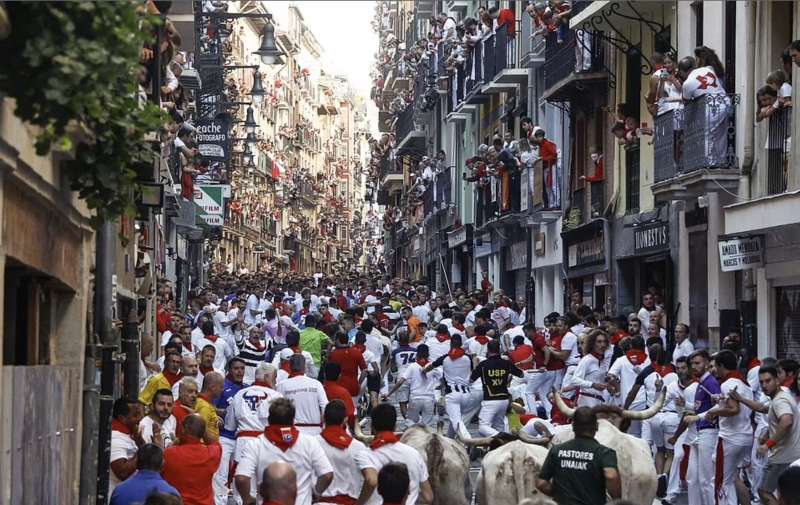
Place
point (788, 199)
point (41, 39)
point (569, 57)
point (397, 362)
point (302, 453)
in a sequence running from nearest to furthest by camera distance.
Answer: point (41, 39) < point (302, 453) < point (788, 199) < point (397, 362) < point (569, 57)

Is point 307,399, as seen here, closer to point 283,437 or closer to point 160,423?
point 160,423

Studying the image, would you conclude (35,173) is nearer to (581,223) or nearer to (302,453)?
(302,453)

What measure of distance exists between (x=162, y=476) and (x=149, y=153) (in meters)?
3.38

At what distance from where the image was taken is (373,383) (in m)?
22.9

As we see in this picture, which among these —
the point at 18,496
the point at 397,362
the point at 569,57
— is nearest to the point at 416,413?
the point at 397,362

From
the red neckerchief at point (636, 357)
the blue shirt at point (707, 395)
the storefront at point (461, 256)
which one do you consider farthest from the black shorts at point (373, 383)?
the storefront at point (461, 256)

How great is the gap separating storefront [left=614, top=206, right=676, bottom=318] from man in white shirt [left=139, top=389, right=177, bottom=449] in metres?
13.9

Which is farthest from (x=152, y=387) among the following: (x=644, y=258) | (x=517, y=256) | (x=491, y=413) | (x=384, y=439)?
(x=517, y=256)

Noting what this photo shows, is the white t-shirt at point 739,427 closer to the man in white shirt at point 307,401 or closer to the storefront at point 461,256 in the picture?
the man in white shirt at point 307,401

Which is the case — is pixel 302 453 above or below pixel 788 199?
below

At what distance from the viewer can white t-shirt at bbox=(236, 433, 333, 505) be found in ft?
39.0

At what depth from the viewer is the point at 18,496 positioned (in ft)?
35.5

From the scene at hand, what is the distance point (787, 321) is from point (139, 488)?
1380 centimetres

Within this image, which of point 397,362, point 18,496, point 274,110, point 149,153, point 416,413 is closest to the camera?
point 149,153
